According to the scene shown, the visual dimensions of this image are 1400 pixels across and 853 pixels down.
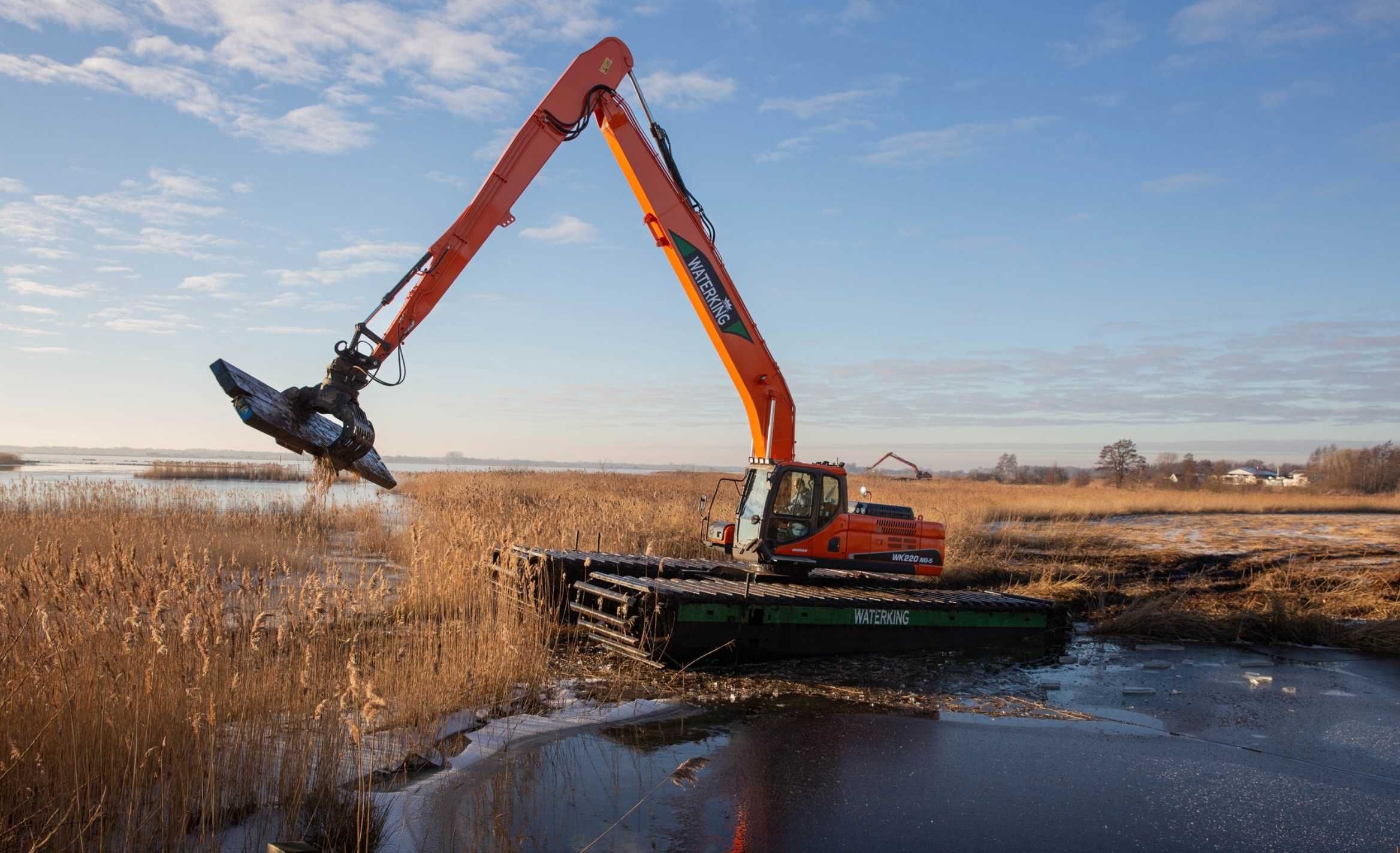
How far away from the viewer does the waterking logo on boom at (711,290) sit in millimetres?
11406

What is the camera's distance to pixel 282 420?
7887 millimetres

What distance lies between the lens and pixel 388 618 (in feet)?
33.5

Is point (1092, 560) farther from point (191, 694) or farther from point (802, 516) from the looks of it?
point (191, 694)

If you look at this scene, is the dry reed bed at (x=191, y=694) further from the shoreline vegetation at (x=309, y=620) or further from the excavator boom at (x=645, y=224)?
the excavator boom at (x=645, y=224)

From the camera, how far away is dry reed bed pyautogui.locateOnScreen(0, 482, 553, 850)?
14.9 feet

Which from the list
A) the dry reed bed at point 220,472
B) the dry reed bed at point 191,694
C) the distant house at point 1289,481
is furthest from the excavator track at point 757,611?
the distant house at point 1289,481

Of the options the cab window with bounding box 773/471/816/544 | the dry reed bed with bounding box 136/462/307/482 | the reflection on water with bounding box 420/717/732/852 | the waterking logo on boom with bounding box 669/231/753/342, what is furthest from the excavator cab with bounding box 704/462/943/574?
the dry reed bed with bounding box 136/462/307/482

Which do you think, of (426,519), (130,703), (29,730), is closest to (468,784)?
(130,703)

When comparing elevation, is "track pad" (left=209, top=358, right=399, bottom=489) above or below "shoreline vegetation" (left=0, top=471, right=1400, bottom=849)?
above

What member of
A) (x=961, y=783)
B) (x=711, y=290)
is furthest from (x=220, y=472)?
(x=961, y=783)

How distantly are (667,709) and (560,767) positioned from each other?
6.10 ft

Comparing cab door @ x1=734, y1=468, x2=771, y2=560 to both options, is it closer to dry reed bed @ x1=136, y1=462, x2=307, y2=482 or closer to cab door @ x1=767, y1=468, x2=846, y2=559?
cab door @ x1=767, y1=468, x2=846, y2=559

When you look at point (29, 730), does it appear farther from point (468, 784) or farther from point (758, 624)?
point (758, 624)

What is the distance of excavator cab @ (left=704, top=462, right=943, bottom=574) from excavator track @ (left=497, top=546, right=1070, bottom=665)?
349mm
